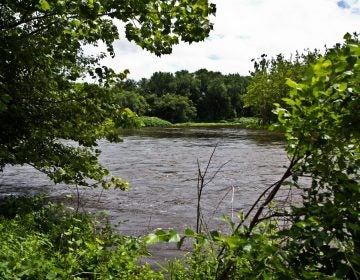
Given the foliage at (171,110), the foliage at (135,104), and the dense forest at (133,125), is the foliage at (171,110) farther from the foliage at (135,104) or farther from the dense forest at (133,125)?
the dense forest at (133,125)

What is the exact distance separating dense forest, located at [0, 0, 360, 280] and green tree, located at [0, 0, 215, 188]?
0.03 m

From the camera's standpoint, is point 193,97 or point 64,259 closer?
point 64,259

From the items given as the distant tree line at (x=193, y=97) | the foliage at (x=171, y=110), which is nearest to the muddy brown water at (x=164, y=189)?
the distant tree line at (x=193, y=97)

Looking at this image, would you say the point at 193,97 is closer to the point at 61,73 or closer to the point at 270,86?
the point at 270,86

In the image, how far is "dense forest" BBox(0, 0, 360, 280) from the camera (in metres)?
2.57

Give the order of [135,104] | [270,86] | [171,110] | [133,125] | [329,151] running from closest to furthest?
[329,151], [133,125], [135,104], [270,86], [171,110]

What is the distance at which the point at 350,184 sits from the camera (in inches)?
106

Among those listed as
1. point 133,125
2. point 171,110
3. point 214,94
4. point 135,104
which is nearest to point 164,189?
point 135,104

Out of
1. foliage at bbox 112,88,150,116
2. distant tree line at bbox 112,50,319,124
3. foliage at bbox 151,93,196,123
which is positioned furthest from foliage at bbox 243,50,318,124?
foliage at bbox 112,88,150,116

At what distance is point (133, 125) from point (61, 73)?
227 cm

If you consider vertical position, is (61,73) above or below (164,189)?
above

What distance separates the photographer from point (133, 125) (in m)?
8.38

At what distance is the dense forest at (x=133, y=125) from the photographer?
2.57m

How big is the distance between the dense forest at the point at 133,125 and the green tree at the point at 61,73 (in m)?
0.03
